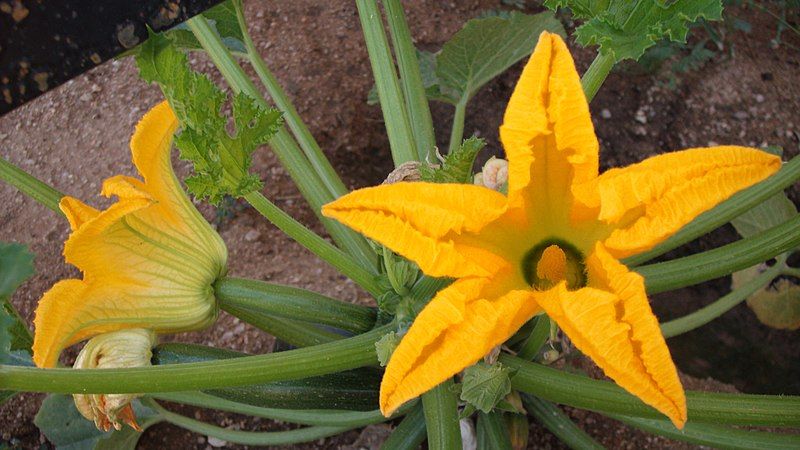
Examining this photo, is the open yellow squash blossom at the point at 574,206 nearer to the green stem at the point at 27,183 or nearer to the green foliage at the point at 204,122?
the green foliage at the point at 204,122

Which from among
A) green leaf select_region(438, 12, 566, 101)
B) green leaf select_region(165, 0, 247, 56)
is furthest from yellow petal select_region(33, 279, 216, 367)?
green leaf select_region(438, 12, 566, 101)

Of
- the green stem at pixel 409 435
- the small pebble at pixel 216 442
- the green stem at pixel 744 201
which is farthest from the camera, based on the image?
the small pebble at pixel 216 442

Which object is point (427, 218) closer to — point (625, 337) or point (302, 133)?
point (625, 337)

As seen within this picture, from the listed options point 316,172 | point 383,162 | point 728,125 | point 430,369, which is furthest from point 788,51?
point 430,369

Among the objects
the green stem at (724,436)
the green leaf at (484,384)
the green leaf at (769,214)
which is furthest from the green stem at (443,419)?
the green leaf at (769,214)

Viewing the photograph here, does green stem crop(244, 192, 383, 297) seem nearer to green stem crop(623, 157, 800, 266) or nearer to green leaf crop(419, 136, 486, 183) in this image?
green leaf crop(419, 136, 486, 183)

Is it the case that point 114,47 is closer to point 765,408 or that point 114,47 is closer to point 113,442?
point 765,408
